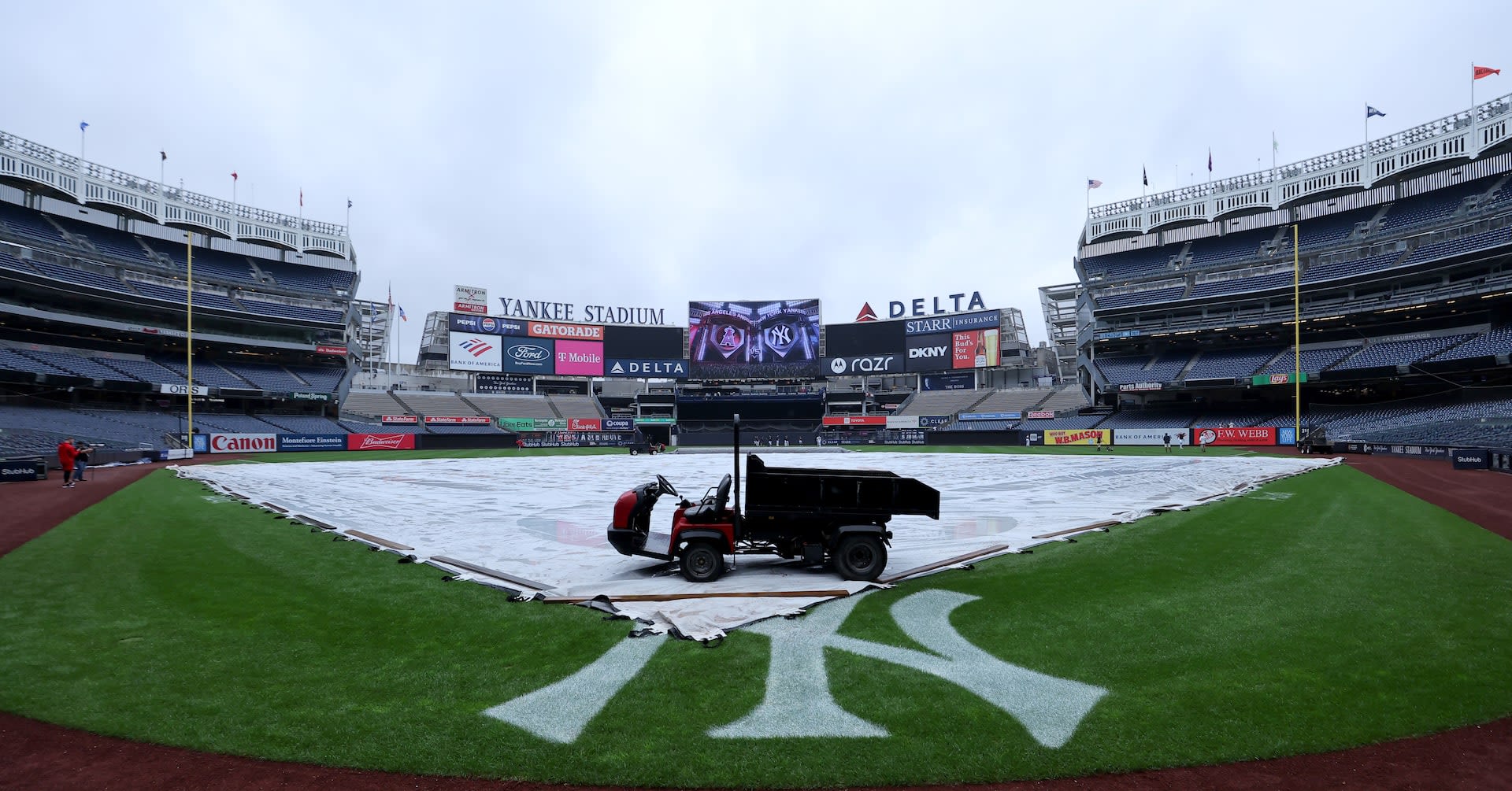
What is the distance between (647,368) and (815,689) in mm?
74038

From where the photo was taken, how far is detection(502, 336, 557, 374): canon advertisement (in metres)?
72.4

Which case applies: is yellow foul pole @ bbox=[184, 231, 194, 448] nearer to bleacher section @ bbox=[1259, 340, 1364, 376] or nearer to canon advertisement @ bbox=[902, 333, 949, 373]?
canon advertisement @ bbox=[902, 333, 949, 373]

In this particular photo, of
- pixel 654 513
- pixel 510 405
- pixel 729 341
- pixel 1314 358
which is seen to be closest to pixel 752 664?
pixel 654 513

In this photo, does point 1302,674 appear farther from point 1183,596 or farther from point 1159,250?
point 1159,250

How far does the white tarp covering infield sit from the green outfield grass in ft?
3.07

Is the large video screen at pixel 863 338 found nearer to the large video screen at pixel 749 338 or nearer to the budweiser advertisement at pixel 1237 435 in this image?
the large video screen at pixel 749 338

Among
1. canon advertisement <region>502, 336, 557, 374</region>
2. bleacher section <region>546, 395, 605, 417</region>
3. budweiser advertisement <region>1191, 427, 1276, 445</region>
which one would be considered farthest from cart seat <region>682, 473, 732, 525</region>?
canon advertisement <region>502, 336, 557, 374</region>

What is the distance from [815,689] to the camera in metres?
4.88

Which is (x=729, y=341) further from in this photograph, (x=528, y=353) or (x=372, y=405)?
(x=372, y=405)

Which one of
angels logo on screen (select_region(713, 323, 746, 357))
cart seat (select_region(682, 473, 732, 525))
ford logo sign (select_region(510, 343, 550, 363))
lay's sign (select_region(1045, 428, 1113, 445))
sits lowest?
lay's sign (select_region(1045, 428, 1113, 445))

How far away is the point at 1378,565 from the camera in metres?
8.49

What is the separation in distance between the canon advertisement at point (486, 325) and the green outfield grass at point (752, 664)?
213ft

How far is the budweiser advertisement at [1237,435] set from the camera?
4688 centimetres

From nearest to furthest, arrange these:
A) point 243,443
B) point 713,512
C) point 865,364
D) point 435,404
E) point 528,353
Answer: point 713,512
point 243,443
point 435,404
point 528,353
point 865,364
